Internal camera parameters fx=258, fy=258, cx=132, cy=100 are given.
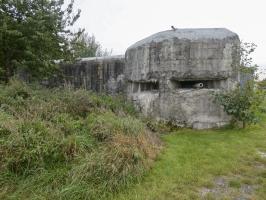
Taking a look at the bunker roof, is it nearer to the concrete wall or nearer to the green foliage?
the concrete wall

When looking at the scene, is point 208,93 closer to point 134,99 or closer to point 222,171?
point 134,99

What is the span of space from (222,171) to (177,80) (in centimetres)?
289

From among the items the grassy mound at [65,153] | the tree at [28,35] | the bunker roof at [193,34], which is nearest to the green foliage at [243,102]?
the bunker roof at [193,34]

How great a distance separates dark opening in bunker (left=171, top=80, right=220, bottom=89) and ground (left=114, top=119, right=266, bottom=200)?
4.00 ft

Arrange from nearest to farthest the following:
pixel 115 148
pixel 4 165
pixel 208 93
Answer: pixel 4 165 → pixel 115 148 → pixel 208 93

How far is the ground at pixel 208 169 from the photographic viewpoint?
3004mm

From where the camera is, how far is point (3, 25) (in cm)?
589

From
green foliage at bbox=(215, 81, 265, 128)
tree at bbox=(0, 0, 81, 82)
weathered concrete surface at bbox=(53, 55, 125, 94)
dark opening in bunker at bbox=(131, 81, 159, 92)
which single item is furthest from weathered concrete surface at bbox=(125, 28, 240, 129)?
tree at bbox=(0, 0, 81, 82)

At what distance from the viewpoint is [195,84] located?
617cm

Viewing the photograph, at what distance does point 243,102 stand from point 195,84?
1.17 meters

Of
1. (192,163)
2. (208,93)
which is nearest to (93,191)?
(192,163)

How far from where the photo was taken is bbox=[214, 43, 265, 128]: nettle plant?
5500mm

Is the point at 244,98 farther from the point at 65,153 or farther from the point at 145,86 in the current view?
the point at 65,153

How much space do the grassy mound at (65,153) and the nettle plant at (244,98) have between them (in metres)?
1.96
